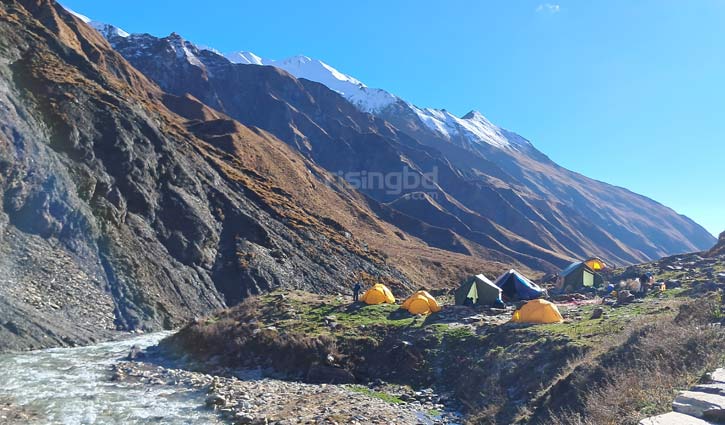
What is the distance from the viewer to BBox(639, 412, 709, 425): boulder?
855cm

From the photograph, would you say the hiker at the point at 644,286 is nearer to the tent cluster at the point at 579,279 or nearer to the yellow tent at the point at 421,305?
the tent cluster at the point at 579,279

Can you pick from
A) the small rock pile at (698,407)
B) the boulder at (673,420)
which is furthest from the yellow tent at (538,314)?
the boulder at (673,420)

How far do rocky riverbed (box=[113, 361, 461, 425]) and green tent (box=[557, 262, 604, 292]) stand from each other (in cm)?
2041

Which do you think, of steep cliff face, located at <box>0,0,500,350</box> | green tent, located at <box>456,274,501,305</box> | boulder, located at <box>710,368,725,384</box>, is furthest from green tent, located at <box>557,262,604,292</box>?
boulder, located at <box>710,368,725,384</box>

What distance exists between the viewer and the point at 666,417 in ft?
29.4

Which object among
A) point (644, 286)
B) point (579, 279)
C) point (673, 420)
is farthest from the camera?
point (579, 279)

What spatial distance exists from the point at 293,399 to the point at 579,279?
24.9 m

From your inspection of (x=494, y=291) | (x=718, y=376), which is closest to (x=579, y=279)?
(x=494, y=291)

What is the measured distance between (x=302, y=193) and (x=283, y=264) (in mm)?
42412

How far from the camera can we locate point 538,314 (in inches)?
863

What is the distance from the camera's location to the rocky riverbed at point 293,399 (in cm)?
1606

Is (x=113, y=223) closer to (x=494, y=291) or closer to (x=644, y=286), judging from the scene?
(x=494, y=291)

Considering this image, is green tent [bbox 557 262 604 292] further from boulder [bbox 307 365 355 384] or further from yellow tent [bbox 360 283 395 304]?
boulder [bbox 307 365 355 384]

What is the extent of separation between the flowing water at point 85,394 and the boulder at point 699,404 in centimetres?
1262
